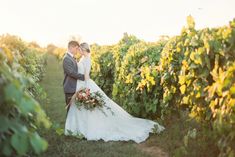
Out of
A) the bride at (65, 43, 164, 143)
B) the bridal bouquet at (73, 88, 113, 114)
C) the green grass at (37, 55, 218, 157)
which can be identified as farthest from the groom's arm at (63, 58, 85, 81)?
the green grass at (37, 55, 218, 157)

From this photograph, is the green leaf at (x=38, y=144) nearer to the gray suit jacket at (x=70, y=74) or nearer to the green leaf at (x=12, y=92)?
the green leaf at (x=12, y=92)

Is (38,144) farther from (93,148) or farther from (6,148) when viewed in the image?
(93,148)

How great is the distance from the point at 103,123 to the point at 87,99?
698 millimetres

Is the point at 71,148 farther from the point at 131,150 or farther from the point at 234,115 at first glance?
the point at 234,115

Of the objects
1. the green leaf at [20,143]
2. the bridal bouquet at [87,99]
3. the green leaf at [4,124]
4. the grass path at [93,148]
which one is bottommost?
the grass path at [93,148]

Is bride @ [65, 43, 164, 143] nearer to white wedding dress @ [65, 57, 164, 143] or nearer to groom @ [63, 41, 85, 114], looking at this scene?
white wedding dress @ [65, 57, 164, 143]

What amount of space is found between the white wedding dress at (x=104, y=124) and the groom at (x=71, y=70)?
14cm

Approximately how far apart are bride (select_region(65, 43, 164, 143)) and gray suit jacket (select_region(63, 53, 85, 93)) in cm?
13

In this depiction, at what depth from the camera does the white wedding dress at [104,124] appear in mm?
10422

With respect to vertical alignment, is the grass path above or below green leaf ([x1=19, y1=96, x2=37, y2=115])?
below

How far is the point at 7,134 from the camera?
12.7 ft

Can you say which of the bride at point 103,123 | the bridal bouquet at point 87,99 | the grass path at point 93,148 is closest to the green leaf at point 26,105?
the grass path at point 93,148

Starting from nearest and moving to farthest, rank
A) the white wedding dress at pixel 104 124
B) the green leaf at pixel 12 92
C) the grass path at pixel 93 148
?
the green leaf at pixel 12 92 → the grass path at pixel 93 148 → the white wedding dress at pixel 104 124

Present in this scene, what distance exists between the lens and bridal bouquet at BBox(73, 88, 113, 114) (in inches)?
424
